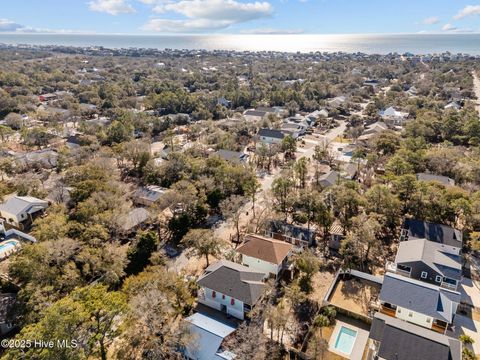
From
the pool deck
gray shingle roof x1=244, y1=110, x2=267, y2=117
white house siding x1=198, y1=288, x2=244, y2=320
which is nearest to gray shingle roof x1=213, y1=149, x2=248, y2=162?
white house siding x1=198, y1=288, x2=244, y2=320

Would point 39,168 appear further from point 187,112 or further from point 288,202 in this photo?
point 187,112

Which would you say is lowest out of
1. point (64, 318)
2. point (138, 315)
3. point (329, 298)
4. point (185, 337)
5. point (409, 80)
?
point (329, 298)

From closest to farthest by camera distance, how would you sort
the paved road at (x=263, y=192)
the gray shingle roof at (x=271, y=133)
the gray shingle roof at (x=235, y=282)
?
the gray shingle roof at (x=235, y=282), the paved road at (x=263, y=192), the gray shingle roof at (x=271, y=133)

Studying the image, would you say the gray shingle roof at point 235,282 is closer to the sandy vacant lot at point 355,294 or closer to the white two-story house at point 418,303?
the sandy vacant lot at point 355,294

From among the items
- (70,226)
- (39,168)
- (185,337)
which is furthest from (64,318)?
(39,168)

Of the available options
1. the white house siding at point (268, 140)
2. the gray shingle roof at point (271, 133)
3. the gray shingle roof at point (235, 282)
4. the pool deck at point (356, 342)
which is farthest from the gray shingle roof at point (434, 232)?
the gray shingle roof at point (271, 133)

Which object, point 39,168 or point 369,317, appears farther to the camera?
point 39,168
